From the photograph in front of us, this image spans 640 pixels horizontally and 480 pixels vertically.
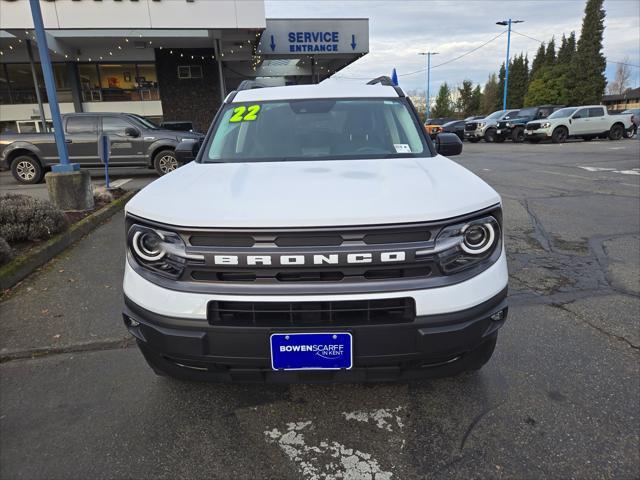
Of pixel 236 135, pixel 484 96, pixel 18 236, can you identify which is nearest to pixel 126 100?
pixel 18 236

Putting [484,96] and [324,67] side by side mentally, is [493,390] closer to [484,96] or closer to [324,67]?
[324,67]

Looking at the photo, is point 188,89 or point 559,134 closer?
point 188,89

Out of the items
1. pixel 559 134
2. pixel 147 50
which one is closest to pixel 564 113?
pixel 559 134

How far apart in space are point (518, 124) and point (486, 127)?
76.4 inches

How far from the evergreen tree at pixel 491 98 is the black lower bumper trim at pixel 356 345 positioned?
67081 millimetres

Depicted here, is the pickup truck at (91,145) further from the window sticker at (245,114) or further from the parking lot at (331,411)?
the parking lot at (331,411)

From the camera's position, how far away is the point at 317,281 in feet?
6.28

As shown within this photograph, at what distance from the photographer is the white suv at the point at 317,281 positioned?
188cm

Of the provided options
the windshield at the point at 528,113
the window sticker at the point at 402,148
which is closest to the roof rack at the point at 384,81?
the window sticker at the point at 402,148

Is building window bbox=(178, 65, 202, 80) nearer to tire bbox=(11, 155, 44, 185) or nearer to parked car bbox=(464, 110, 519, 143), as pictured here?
tire bbox=(11, 155, 44, 185)

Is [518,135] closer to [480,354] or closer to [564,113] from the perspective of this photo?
[564,113]

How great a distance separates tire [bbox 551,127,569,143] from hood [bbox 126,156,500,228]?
23029 mm

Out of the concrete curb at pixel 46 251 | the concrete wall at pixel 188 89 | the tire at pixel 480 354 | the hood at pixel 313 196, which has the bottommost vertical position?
the concrete curb at pixel 46 251

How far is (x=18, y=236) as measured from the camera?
4965 mm
